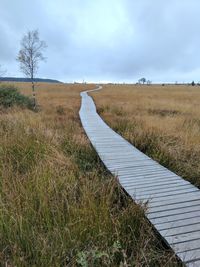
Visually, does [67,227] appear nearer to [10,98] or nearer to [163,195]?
[163,195]

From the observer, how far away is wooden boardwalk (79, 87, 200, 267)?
2.62 m

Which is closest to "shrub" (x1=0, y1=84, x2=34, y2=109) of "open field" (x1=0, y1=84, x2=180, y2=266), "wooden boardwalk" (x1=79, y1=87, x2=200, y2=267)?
"wooden boardwalk" (x1=79, y1=87, x2=200, y2=267)

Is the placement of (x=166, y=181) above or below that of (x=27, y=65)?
below

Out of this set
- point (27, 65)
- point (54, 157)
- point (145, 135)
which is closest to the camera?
point (54, 157)

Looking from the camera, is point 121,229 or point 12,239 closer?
point 12,239

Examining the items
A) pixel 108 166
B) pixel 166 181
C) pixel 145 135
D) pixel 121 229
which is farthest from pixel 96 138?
pixel 121 229

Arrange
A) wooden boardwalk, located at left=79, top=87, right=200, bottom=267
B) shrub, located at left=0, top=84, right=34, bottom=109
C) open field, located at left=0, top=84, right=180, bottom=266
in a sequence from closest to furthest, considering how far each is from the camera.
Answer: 1. open field, located at left=0, top=84, right=180, bottom=266
2. wooden boardwalk, located at left=79, top=87, right=200, bottom=267
3. shrub, located at left=0, top=84, right=34, bottom=109

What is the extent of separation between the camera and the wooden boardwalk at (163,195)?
2.62 metres

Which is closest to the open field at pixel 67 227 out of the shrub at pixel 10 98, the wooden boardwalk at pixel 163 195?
the wooden boardwalk at pixel 163 195

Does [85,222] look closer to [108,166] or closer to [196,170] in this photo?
[108,166]

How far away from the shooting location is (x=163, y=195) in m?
3.63

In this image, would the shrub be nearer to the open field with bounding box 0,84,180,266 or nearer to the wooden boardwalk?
the wooden boardwalk

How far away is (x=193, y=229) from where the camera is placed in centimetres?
280

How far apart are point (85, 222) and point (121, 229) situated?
1.34 ft
